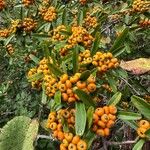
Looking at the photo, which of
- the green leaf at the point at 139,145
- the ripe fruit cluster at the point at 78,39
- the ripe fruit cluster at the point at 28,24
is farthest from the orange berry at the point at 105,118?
the ripe fruit cluster at the point at 28,24

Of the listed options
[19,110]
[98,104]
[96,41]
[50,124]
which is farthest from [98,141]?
[19,110]

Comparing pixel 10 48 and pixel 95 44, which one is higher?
pixel 95 44

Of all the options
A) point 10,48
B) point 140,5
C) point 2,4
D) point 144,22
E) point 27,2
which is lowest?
point 10,48

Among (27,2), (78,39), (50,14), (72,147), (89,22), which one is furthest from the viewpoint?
(27,2)

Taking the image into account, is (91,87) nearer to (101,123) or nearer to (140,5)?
(101,123)

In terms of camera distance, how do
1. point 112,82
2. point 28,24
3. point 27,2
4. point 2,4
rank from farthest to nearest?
point 2,4, point 27,2, point 28,24, point 112,82

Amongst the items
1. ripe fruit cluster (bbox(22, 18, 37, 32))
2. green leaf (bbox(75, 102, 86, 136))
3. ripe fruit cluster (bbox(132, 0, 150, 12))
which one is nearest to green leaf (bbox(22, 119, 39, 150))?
green leaf (bbox(75, 102, 86, 136))

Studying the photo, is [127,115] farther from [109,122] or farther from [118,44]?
[118,44]

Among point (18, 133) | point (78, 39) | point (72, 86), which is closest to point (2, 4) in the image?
point (78, 39)
